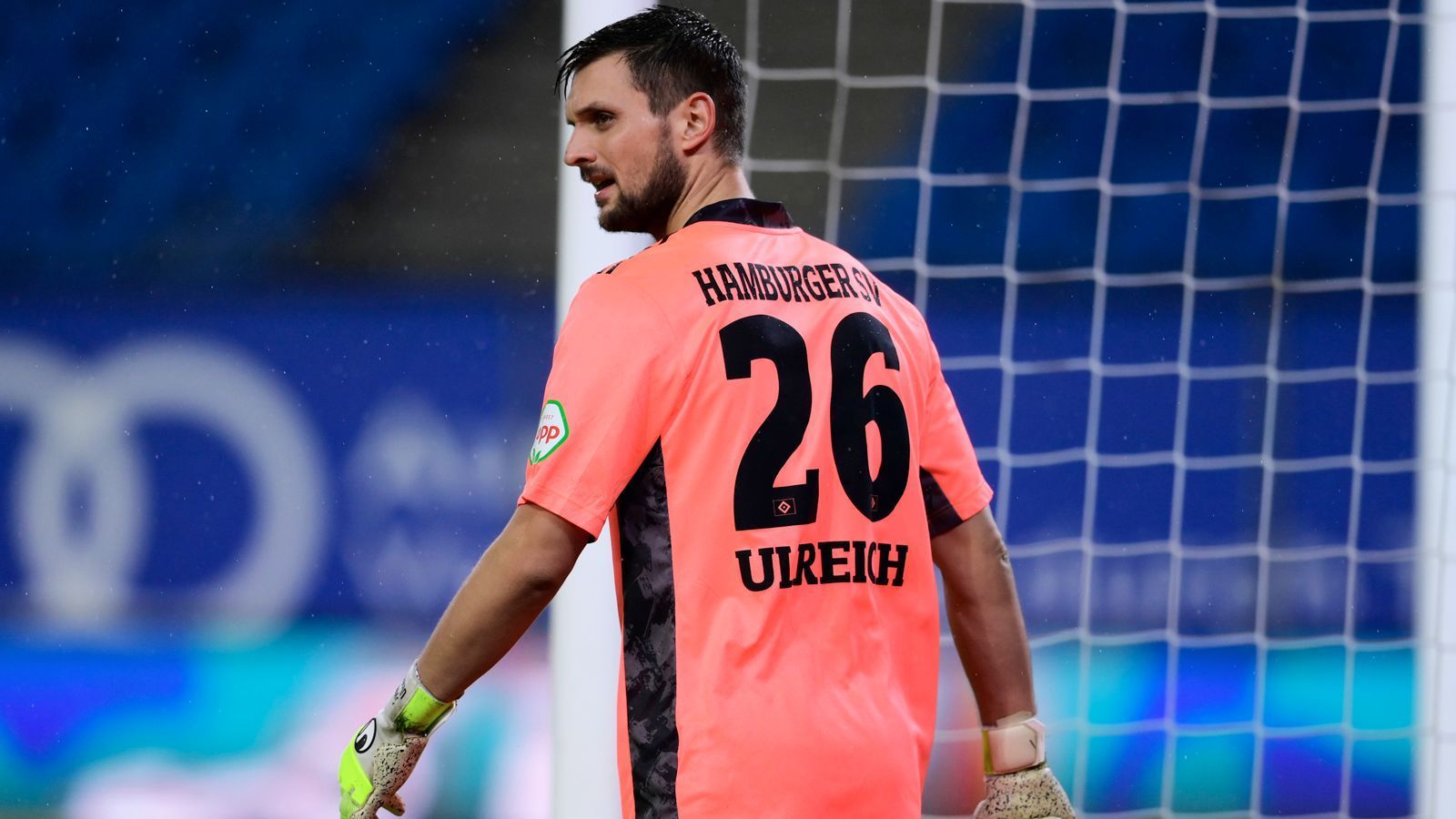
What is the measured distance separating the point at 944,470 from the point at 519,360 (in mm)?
3013

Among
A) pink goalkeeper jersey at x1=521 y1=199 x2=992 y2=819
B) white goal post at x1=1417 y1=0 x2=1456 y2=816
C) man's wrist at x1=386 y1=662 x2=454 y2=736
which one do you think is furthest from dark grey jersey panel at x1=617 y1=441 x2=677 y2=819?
white goal post at x1=1417 y1=0 x2=1456 y2=816

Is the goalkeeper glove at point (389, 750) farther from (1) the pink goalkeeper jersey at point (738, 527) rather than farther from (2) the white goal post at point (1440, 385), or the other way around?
(2) the white goal post at point (1440, 385)

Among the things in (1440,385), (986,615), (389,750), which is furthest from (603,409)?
(1440,385)

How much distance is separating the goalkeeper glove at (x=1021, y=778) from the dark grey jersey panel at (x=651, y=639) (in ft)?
1.21

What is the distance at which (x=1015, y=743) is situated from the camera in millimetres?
1512

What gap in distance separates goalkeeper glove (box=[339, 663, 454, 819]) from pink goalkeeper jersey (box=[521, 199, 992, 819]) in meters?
0.18

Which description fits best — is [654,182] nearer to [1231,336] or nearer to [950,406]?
[950,406]

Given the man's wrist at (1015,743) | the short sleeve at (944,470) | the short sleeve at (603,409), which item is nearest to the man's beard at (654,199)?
the short sleeve at (603,409)

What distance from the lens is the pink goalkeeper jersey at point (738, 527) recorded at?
128 cm

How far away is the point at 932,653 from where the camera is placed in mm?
1411

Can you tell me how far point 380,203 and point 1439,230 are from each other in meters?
2.93

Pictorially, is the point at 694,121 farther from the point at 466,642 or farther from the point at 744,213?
the point at 466,642

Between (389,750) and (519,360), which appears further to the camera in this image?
(519,360)

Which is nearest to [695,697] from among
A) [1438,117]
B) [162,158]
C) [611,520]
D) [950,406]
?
[611,520]
